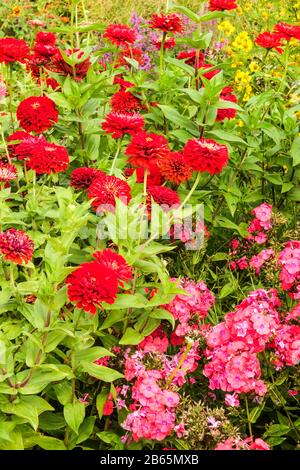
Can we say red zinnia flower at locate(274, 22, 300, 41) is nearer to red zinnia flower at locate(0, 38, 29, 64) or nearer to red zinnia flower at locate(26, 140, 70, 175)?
red zinnia flower at locate(0, 38, 29, 64)

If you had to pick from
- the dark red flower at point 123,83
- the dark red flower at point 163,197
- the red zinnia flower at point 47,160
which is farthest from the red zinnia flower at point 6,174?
the dark red flower at point 123,83

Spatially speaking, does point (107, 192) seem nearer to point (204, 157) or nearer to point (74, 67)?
point (204, 157)

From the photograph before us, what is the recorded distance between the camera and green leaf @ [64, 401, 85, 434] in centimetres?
208

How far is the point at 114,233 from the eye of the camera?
7.16 feet

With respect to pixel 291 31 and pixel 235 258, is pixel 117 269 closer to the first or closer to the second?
pixel 235 258

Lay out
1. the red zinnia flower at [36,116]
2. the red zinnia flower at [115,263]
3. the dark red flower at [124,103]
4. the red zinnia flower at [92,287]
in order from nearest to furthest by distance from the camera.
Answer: the red zinnia flower at [92,287]
the red zinnia flower at [115,263]
the red zinnia flower at [36,116]
the dark red flower at [124,103]

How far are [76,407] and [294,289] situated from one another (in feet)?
2.71

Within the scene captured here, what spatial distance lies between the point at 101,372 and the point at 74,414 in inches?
5.7

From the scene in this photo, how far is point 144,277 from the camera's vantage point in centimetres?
255

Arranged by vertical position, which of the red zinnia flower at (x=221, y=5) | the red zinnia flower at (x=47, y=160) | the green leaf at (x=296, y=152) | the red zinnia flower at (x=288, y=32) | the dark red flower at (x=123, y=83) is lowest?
the green leaf at (x=296, y=152)

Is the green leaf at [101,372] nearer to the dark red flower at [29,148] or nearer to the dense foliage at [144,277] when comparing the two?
the dense foliage at [144,277]

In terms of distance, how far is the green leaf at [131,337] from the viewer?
86.3 inches
